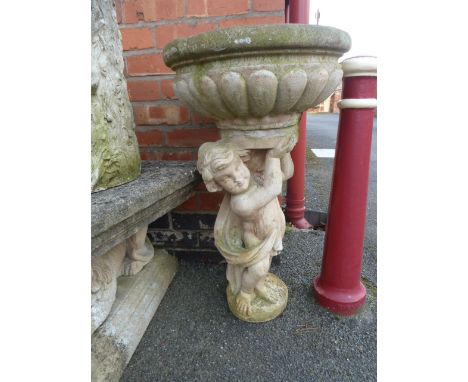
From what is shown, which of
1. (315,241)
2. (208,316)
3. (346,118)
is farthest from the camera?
(315,241)

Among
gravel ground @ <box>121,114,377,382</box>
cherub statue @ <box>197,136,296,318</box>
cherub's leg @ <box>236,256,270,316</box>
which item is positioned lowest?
gravel ground @ <box>121,114,377,382</box>

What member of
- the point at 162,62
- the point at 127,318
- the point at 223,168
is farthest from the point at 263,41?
the point at 127,318

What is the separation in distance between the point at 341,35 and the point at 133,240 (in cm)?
127

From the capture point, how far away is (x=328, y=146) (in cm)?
576

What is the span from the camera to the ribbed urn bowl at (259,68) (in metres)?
0.82

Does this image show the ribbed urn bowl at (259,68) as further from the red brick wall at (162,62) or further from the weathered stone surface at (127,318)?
the weathered stone surface at (127,318)

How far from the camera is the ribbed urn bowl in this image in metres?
0.82

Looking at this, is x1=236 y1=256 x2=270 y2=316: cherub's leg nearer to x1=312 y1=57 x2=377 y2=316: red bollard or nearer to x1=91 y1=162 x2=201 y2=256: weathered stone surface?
x1=312 y1=57 x2=377 y2=316: red bollard

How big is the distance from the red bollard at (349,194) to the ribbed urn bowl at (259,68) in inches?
6.8

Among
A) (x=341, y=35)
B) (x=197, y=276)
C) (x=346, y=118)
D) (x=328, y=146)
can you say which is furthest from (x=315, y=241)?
(x=328, y=146)

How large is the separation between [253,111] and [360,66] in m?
0.47

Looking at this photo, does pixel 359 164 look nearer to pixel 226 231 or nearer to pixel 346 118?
pixel 346 118

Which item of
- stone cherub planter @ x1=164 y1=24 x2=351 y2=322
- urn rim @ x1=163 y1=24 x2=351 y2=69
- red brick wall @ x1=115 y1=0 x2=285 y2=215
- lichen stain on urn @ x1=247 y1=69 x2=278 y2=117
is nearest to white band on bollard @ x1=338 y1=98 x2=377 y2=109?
stone cherub planter @ x1=164 y1=24 x2=351 y2=322

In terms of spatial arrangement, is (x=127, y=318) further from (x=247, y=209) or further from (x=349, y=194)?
(x=349, y=194)
